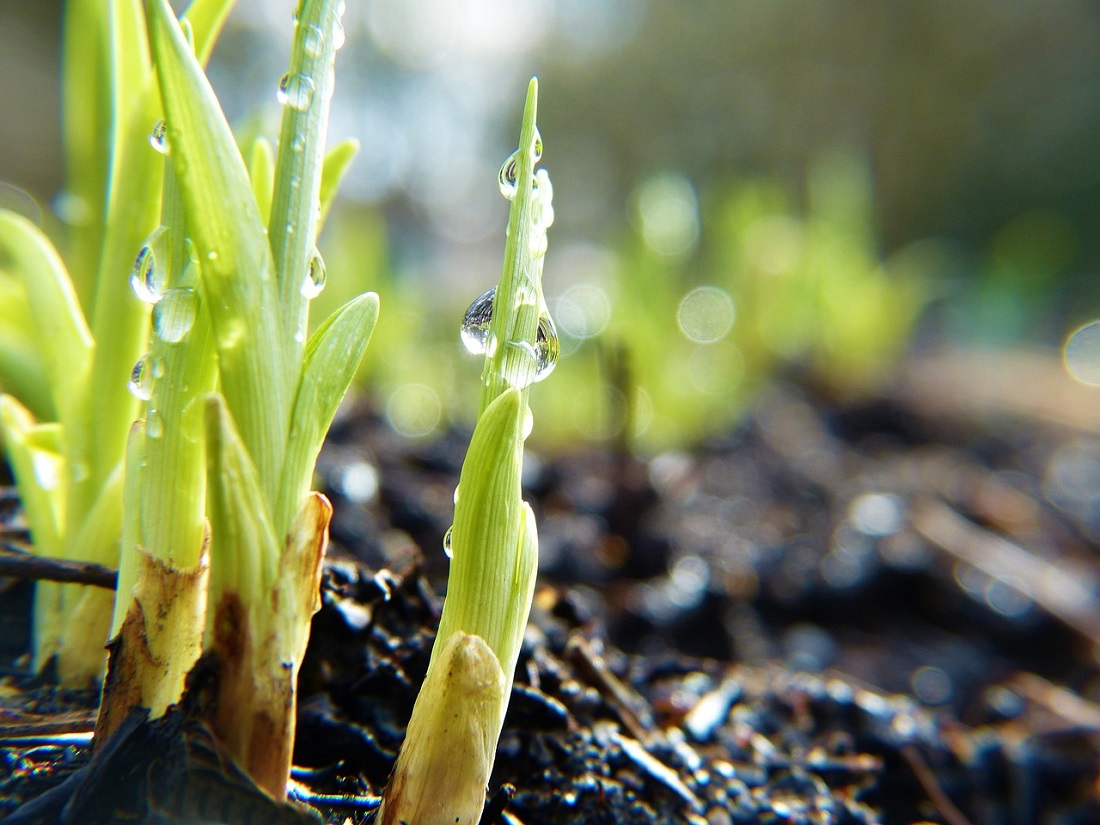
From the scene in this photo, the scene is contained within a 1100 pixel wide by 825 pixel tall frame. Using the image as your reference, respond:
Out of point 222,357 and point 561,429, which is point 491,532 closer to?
point 222,357

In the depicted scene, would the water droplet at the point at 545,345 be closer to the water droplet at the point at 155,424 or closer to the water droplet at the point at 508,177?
the water droplet at the point at 508,177

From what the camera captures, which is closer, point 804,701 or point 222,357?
point 222,357

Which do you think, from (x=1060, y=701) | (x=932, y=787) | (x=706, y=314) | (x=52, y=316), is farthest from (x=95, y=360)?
(x=706, y=314)

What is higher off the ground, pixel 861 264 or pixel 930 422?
pixel 861 264

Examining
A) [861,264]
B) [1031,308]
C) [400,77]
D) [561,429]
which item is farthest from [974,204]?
[400,77]

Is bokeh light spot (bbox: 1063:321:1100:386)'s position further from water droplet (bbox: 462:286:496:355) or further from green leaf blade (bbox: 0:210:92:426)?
green leaf blade (bbox: 0:210:92:426)

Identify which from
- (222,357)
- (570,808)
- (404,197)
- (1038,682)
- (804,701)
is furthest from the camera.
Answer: (404,197)

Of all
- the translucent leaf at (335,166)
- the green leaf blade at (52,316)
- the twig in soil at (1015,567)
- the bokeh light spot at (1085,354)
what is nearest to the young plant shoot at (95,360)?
the green leaf blade at (52,316)

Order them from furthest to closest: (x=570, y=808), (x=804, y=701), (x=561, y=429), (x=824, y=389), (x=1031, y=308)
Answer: (x=1031, y=308)
(x=824, y=389)
(x=561, y=429)
(x=804, y=701)
(x=570, y=808)

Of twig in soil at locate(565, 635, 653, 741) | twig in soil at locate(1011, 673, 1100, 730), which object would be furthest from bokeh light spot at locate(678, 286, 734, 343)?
twig in soil at locate(565, 635, 653, 741)
